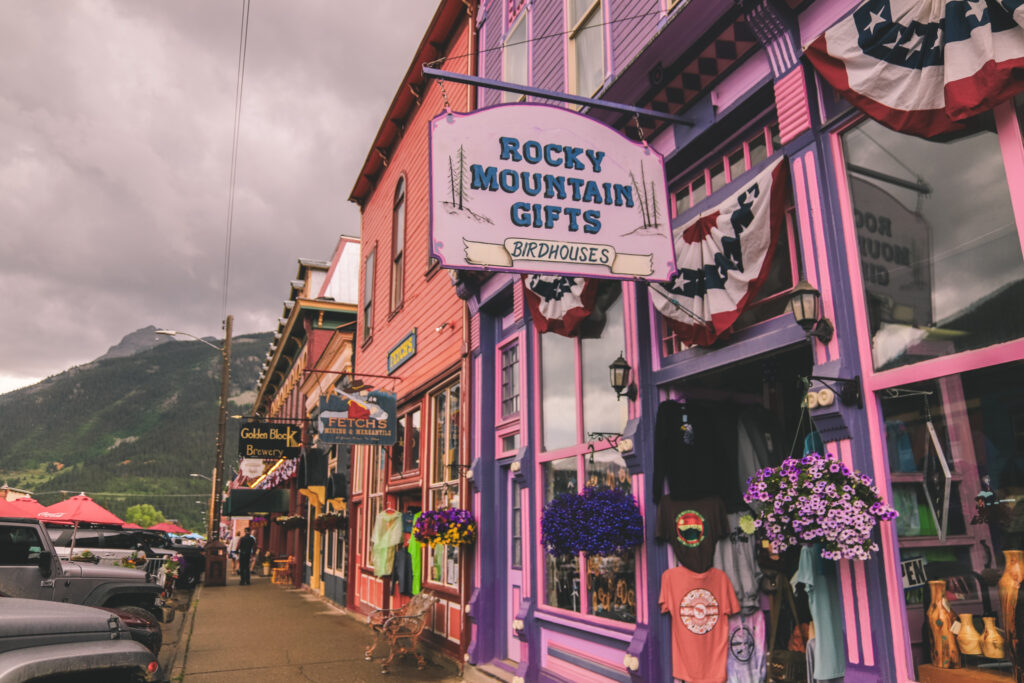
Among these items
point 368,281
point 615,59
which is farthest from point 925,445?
point 368,281

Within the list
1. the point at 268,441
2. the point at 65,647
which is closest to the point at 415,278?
the point at 268,441

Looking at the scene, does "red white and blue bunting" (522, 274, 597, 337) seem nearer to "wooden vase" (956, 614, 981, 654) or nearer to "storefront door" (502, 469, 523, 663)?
"storefront door" (502, 469, 523, 663)

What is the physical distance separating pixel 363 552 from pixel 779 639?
1316cm

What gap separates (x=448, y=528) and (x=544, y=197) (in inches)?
248

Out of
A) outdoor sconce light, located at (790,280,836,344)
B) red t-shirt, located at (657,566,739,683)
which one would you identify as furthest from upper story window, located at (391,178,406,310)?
outdoor sconce light, located at (790,280,836,344)

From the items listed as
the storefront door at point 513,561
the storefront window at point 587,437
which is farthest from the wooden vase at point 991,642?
the storefront door at point 513,561

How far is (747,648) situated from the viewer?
616 cm

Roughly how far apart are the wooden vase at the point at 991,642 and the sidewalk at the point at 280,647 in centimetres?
752

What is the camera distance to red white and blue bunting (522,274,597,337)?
8.30m

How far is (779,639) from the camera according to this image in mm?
6188

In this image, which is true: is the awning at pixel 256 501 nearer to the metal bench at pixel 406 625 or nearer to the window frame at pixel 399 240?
the window frame at pixel 399 240

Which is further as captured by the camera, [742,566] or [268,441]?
[268,441]

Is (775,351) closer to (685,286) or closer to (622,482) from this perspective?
(685,286)

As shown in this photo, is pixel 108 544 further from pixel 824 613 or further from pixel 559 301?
pixel 824 613
